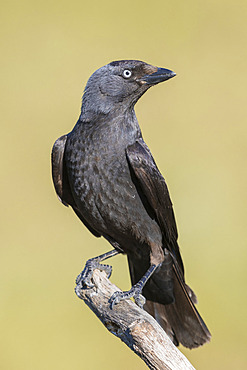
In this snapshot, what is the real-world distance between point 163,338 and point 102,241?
3.93 m

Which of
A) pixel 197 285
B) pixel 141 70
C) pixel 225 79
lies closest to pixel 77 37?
pixel 225 79

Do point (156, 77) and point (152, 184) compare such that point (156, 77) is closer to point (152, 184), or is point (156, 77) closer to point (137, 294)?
point (152, 184)

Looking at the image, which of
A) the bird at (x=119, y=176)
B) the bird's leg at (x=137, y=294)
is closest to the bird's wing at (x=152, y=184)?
the bird at (x=119, y=176)

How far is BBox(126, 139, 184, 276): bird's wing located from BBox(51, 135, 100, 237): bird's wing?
0.51 m

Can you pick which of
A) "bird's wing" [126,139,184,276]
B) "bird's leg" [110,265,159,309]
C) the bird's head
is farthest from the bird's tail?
the bird's head

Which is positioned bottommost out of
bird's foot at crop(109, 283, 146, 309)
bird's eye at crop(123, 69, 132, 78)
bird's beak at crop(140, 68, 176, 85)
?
bird's foot at crop(109, 283, 146, 309)

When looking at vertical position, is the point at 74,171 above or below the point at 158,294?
above

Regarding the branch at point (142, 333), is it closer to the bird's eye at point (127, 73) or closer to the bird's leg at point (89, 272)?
the bird's leg at point (89, 272)

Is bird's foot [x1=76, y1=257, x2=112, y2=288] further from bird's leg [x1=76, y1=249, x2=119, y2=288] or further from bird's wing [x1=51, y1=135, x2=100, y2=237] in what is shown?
bird's wing [x1=51, y1=135, x2=100, y2=237]

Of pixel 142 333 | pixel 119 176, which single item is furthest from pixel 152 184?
pixel 142 333

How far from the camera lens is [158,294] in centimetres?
454

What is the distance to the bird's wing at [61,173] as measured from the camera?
4.18 meters

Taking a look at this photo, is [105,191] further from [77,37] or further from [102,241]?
[77,37]

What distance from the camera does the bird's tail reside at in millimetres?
4418
